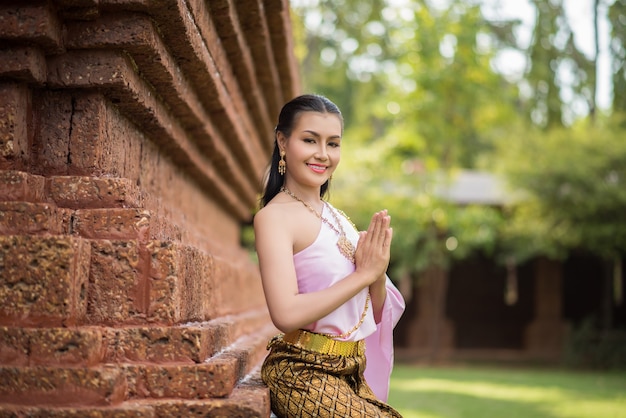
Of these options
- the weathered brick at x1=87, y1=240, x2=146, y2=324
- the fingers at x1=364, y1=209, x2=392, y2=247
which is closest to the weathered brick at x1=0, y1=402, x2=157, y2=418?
the weathered brick at x1=87, y1=240, x2=146, y2=324

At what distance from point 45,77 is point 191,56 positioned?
0.48 m

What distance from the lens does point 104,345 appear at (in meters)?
1.75

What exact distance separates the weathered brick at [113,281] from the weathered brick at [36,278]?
0.32ft

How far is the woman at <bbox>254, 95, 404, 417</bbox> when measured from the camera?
204 cm

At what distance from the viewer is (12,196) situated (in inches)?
71.0

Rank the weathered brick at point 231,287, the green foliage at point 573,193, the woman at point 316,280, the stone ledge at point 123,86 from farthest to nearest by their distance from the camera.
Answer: the green foliage at point 573,193 < the weathered brick at point 231,287 < the woman at point 316,280 < the stone ledge at point 123,86

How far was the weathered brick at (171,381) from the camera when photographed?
1.74 meters

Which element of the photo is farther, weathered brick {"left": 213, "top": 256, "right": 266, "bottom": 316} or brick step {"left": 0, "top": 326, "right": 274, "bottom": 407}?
weathered brick {"left": 213, "top": 256, "right": 266, "bottom": 316}

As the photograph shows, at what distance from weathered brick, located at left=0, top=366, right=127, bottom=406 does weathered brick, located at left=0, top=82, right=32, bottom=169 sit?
509 mm

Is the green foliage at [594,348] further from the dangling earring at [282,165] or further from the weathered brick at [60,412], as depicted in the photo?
the weathered brick at [60,412]

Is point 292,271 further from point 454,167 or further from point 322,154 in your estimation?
point 454,167

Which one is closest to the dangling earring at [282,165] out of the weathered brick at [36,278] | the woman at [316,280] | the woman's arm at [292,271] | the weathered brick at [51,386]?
the woman at [316,280]

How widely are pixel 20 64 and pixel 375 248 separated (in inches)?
39.7

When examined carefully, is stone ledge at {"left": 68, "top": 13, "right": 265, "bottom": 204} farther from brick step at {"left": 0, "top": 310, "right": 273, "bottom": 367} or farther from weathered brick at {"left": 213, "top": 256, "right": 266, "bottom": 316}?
brick step at {"left": 0, "top": 310, "right": 273, "bottom": 367}
